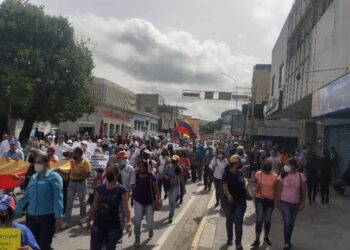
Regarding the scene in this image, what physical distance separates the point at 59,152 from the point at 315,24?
60.9 feet

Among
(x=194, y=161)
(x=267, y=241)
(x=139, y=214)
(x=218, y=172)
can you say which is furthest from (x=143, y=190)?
(x=194, y=161)

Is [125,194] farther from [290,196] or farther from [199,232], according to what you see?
[199,232]

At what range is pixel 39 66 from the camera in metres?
31.2

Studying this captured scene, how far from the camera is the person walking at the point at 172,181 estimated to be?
11992 mm

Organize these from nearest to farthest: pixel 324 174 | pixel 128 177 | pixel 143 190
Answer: pixel 143 190
pixel 128 177
pixel 324 174

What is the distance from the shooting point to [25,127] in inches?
1359

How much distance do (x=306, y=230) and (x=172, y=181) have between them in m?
3.23

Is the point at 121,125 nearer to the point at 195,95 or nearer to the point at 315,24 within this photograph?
the point at 195,95

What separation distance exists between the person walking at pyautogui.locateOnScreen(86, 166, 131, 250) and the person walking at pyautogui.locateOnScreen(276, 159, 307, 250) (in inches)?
136

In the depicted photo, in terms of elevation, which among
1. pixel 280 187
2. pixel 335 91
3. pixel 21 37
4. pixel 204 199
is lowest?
pixel 204 199

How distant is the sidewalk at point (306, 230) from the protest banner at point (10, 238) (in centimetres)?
570

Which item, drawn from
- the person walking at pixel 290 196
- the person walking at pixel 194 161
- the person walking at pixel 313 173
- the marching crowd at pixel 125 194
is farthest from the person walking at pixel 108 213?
the person walking at pixel 194 161

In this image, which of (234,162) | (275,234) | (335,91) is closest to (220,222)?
(275,234)

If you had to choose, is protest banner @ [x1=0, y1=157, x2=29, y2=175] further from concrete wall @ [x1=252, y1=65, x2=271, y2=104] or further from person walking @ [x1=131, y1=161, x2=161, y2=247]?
concrete wall @ [x1=252, y1=65, x2=271, y2=104]
